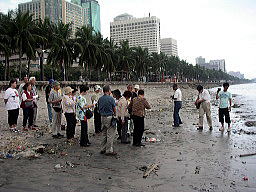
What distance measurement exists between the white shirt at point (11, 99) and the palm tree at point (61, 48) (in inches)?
1290

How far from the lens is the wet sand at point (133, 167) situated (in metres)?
4.64

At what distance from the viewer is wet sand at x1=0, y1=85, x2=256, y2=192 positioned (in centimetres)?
464

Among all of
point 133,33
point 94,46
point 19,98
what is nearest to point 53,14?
point 133,33

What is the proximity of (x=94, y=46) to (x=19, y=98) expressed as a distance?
1505 inches

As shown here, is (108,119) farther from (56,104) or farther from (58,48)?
(58,48)

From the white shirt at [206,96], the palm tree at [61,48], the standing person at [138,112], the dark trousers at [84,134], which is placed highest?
the palm tree at [61,48]

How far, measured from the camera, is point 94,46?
153 feet

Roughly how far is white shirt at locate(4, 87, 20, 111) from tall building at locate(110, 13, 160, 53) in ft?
530

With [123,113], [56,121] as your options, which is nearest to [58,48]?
[56,121]

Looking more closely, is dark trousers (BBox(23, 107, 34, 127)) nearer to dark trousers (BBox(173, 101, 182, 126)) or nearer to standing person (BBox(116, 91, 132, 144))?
standing person (BBox(116, 91, 132, 144))

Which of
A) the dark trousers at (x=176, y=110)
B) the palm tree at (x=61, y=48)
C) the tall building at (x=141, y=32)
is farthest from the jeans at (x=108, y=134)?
the tall building at (x=141, y=32)

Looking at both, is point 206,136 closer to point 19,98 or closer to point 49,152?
point 49,152

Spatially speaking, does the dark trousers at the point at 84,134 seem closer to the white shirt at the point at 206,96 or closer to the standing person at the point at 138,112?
the standing person at the point at 138,112

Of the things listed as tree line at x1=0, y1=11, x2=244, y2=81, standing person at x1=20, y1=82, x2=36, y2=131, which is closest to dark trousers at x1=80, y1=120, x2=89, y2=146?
standing person at x1=20, y1=82, x2=36, y2=131
